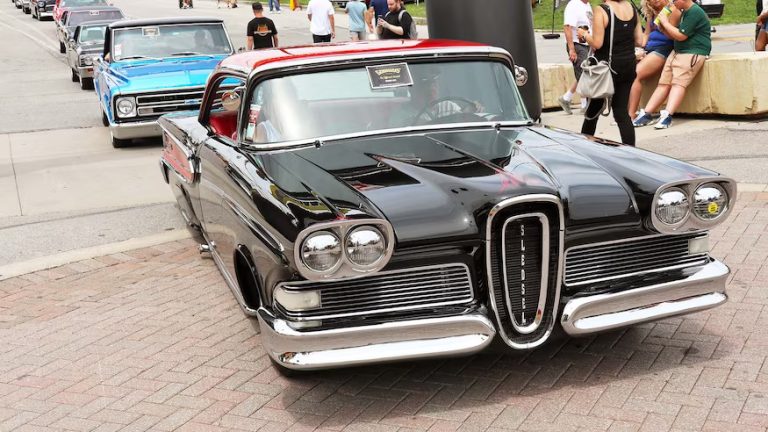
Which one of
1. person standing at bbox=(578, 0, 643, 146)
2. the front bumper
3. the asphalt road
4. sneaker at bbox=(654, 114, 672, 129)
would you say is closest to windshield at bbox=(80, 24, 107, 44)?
the asphalt road

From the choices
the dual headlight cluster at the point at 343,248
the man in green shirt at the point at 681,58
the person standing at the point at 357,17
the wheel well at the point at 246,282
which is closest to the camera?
the dual headlight cluster at the point at 343,248

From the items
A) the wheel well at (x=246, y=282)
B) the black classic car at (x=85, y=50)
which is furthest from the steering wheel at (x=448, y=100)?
the black classic car at (x=85, y=50)

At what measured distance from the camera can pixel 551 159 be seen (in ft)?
Answer: 15.7

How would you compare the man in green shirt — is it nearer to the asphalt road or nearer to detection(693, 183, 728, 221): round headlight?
the asphalt road

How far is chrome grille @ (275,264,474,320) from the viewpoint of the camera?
416cm

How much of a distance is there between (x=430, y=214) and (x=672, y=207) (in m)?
1.17

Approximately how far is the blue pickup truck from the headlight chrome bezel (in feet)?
27.5

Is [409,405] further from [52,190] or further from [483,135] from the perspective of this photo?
[52,190]

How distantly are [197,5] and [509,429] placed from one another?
44.8 m

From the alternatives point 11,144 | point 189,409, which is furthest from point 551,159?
point 11,144

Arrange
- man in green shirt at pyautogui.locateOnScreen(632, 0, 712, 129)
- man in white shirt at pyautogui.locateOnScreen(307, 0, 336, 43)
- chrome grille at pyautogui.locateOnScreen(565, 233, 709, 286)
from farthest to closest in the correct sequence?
man in white shirt at pyautogui.locateOnScreen(307, 0, 336, 43) → man in green shirt at pyautogui.locateOnScreen(632, 0, 712, 129) → chrome grille at pyautogui.locateOnScreen(565, 233, 709, 286)

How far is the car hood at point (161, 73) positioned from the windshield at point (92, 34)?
7.41 m

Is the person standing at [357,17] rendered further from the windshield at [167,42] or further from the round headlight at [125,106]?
the round headlight at [125,106]

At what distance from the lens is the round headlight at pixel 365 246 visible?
403cm
